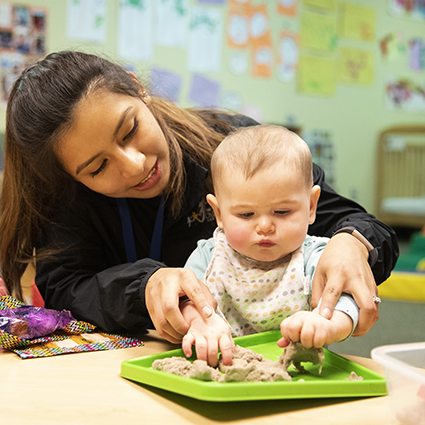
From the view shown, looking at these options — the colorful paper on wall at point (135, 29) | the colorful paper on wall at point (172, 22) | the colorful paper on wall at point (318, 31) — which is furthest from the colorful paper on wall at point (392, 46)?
the colorful paper on wall at point (135, 29)

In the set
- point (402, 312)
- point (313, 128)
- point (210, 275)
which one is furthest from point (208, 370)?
point (313, 128)

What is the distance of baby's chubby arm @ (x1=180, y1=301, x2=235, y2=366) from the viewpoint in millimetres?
595

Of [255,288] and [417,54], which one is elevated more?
[417,54]

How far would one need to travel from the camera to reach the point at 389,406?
0.51 m

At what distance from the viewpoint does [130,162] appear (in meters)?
0.86

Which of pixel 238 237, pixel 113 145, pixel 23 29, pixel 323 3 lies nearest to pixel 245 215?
pixel 238 237

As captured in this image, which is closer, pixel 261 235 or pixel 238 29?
pixel 261 235

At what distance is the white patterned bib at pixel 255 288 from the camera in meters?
0.74

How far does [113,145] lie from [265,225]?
0.32 meters

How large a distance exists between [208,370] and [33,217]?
627 mm

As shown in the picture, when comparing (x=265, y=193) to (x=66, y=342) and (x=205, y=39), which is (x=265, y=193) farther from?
(x=205, y=39)

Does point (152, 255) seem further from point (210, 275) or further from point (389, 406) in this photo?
point (389, 406)

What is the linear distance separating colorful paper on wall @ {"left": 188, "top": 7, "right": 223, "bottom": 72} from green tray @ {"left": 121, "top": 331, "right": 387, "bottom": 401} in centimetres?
313

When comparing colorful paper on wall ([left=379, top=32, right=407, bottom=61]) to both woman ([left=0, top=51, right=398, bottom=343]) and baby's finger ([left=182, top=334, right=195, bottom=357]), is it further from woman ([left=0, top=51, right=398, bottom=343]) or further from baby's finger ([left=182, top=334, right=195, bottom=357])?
baby's finger ([left=182, top=334, right=195, bottom=357])
